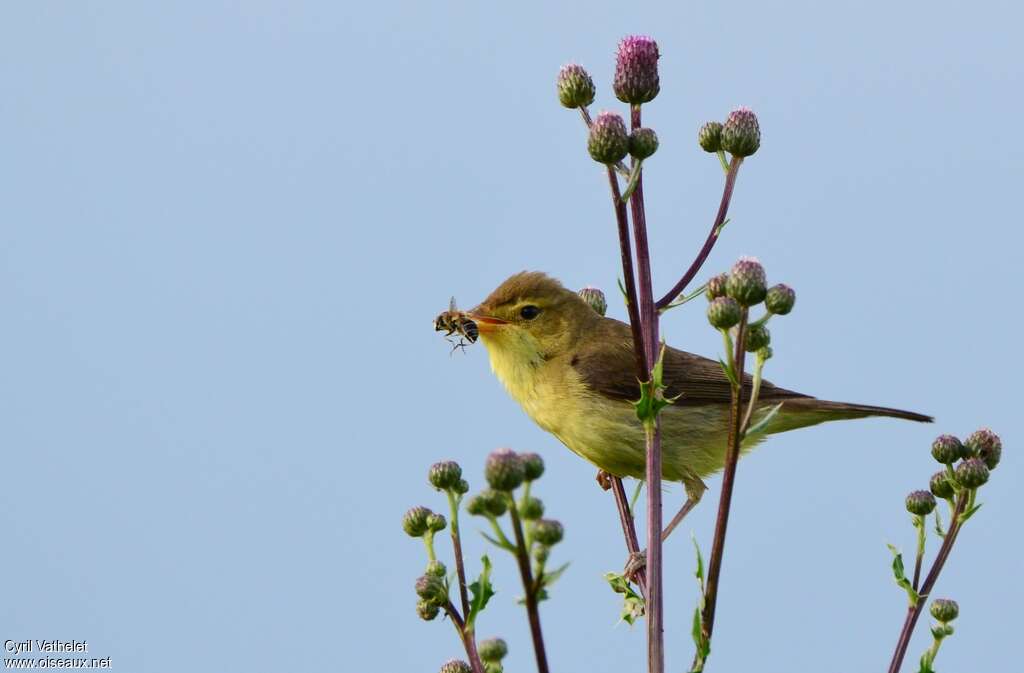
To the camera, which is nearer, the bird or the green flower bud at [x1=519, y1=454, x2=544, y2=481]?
the green flower bud at [x1=519, y1=454, x2=544, y2=481]

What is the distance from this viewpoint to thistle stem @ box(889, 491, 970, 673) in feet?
8.34

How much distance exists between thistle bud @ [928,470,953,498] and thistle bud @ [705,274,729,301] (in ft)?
2.88

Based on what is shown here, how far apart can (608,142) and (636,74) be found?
0.37 metres

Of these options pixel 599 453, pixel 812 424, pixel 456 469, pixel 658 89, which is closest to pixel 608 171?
pixel 658 89

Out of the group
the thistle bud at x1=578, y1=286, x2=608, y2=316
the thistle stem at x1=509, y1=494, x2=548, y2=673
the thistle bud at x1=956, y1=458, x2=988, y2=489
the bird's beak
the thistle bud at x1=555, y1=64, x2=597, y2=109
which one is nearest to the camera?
the thistle stem at x1=509, y1=494, x2=548, y2=673

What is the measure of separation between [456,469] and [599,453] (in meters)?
2.00

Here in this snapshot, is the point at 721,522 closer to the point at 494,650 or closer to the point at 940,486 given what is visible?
the point at 494,650

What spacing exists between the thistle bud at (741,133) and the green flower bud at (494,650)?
146cm

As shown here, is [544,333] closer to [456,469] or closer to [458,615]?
[456,469]

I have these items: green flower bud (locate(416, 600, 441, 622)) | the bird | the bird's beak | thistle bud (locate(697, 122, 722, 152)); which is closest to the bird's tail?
the bird

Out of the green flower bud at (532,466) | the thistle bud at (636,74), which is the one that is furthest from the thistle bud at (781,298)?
the green flower bud at (532,466)

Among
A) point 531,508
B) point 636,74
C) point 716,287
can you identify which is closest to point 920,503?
point 716,287

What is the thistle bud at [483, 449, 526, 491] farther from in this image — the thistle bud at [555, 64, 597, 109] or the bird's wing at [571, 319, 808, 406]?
the bird's wing at [571, 319, 808, 406]

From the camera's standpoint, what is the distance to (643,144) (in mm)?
2715
